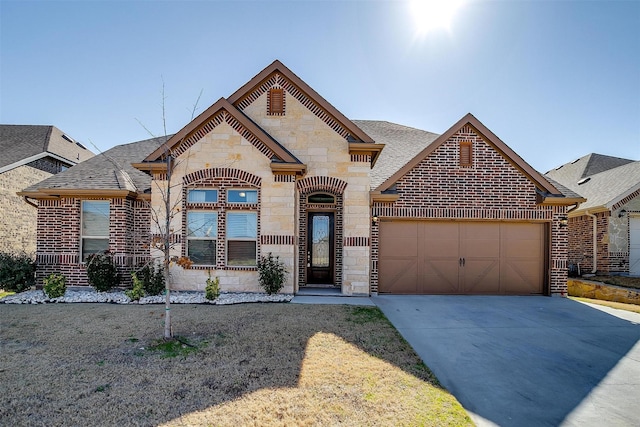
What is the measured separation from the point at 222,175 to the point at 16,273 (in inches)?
267

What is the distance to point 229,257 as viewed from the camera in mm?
9742

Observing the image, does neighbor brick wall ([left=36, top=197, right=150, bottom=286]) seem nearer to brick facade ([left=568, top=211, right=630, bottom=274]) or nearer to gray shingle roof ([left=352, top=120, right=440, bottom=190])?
gray shingle roof ([left=352, top=120, right=440, bottom=190])

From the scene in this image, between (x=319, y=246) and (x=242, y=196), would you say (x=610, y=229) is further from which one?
(x=242, y=196)

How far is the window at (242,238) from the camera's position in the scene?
31.9 feet

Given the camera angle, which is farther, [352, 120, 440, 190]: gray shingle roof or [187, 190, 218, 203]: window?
[352, 120, 440, 190]: gray shingle roof

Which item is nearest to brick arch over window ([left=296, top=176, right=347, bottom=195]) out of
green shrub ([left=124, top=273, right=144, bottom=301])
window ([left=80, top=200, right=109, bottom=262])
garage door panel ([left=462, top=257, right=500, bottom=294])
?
garage door panel ([left=462, top=257, right=500, bottom=294])

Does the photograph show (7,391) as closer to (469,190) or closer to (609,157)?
(469,190)

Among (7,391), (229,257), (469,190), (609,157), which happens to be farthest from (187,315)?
(609,157)

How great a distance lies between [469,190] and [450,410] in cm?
779

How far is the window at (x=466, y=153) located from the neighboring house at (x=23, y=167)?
19.1 m

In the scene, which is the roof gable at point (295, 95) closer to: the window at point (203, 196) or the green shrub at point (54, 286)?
the window at point (203, 196)

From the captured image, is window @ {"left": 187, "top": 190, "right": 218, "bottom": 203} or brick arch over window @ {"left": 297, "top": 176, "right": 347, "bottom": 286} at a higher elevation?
window @ {"left": 187, "top": 190, "right": 218, "bottom": 203}

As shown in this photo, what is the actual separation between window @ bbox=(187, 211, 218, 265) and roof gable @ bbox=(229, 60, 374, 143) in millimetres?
3647

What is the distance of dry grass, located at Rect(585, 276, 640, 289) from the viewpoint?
1199cm
